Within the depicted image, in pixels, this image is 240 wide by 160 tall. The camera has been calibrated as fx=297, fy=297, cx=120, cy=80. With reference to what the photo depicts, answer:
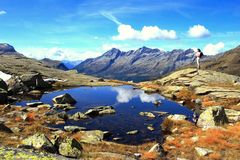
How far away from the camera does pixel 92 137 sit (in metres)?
35.7

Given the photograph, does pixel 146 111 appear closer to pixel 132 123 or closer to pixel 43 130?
pixel 132 123

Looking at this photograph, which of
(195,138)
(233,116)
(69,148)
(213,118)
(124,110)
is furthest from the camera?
(124,110)

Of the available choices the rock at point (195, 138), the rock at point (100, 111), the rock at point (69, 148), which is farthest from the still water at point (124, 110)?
the rock at point (69, 148)

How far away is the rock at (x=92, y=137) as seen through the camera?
3409 cm

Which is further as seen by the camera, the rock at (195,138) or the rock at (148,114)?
the rock at (148,114)

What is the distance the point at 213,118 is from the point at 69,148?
22785 mm

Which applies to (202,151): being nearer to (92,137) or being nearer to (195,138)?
(195,138)

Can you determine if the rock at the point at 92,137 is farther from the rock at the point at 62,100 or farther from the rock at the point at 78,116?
the rock at the point at 62,100

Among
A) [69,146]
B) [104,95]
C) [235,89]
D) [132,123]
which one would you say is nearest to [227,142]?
[132,123]

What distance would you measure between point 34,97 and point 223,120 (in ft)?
133

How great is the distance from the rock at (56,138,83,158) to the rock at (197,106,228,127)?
69.3ft

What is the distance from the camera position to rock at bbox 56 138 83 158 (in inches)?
1002

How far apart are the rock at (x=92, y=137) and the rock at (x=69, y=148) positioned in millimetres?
6939

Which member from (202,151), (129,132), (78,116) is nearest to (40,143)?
(202,151)
